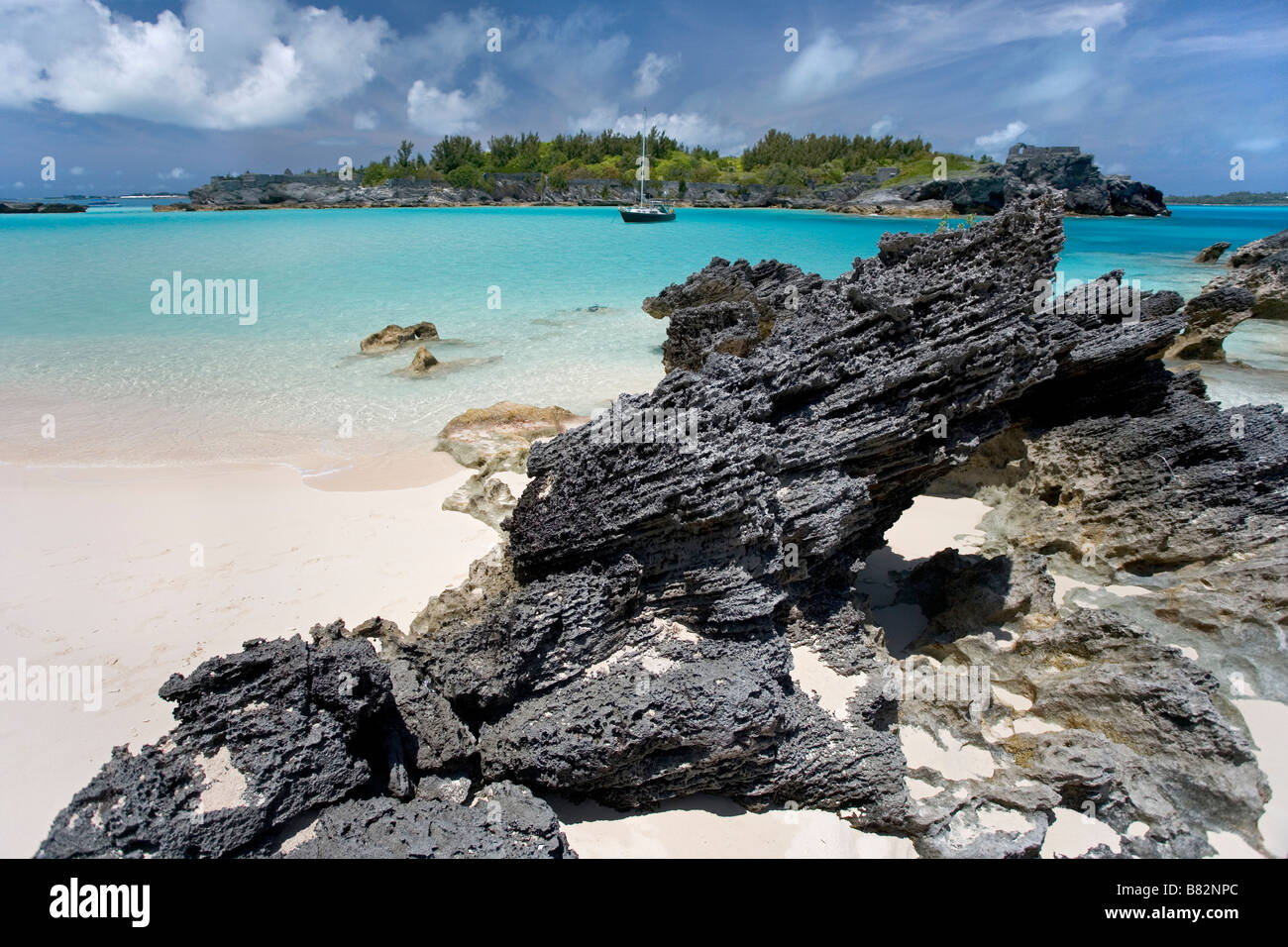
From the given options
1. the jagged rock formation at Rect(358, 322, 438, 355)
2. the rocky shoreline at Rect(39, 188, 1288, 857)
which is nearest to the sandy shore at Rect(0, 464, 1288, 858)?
the rocky shoreline at Rect(39, 188, 1288, 857)

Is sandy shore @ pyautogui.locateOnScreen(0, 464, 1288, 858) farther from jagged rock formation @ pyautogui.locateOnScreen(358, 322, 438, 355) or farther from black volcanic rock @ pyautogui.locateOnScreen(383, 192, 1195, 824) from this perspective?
jagged rock formation @ pyautogui.locateOnScreen(358, 322, 438, 355)

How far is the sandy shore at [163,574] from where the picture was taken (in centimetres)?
471

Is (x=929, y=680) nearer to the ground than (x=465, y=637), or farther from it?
nearer to the ground

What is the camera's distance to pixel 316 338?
61.0 ft

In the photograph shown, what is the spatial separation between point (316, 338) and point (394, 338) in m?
2.66

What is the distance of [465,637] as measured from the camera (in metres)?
4.42

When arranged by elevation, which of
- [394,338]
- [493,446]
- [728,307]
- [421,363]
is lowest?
[493,446]

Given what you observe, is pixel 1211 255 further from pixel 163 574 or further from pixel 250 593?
pixel 163 574

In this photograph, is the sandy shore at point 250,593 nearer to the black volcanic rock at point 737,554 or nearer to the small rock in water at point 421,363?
the black volcanic rock at point 737,554

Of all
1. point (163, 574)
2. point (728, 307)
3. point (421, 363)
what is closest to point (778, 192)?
point (421, 363)

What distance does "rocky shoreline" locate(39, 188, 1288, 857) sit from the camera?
340 cm

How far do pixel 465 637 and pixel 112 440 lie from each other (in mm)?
10290
